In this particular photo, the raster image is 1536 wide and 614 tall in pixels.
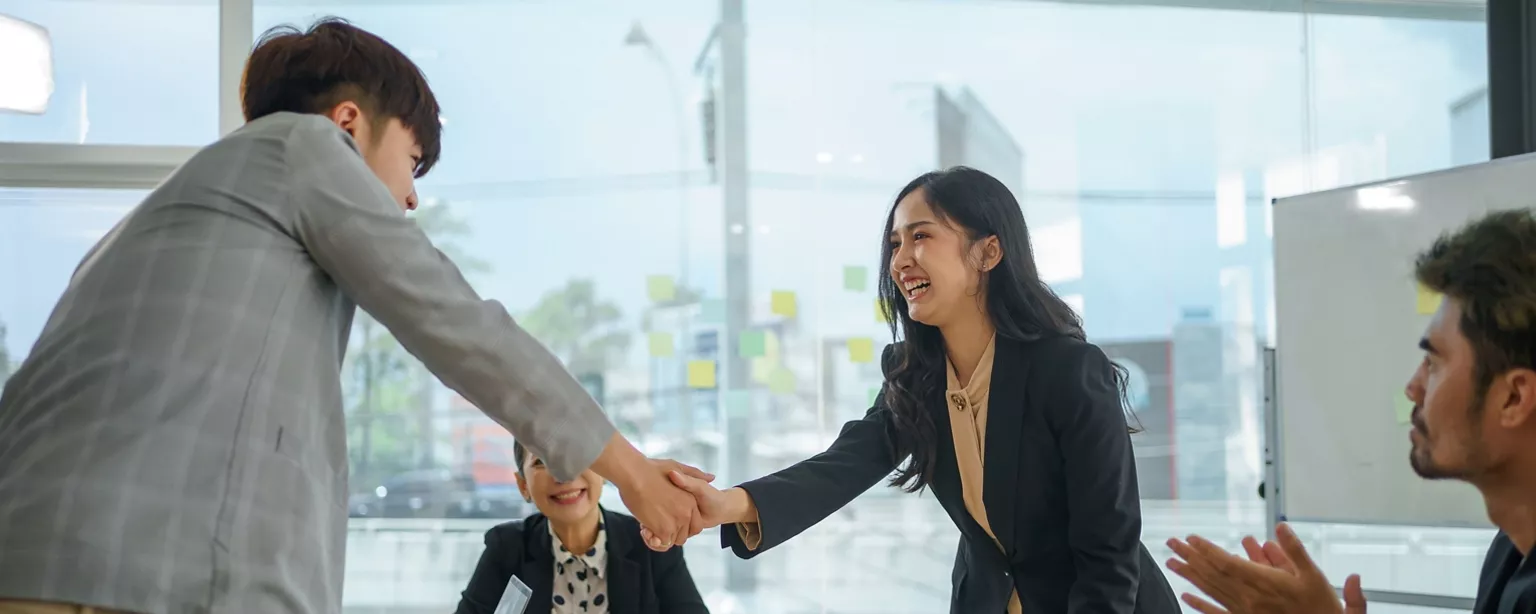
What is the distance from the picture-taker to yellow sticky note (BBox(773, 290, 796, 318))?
14.5ft

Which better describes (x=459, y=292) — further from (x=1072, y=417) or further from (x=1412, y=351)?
(x=1412, y=351)

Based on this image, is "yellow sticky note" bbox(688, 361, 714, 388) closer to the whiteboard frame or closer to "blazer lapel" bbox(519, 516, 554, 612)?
"blazer lapel" bbox(519, 516, 554, 612)

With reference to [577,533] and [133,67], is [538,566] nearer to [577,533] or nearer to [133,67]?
[577,533]

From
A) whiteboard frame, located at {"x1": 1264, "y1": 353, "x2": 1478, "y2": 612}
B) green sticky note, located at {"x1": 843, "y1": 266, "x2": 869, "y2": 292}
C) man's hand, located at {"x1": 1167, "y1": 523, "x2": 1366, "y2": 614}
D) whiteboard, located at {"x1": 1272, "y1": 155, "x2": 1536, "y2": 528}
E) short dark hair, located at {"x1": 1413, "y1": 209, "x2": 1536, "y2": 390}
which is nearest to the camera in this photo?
short dark hair, located at {"x1": 1413, "y1": 209, "x2": 1536, "y2": 390}

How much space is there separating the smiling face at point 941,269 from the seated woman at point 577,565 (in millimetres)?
801

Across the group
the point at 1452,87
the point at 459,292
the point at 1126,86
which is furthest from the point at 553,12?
the point at 1452,87

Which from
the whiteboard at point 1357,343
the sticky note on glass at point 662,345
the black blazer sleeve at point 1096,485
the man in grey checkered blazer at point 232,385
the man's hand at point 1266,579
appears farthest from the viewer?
the sticky note on glass at point 662,345

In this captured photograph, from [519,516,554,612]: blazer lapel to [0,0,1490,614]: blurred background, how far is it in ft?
5.47

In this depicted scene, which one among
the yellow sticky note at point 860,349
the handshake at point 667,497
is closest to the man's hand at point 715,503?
the handshake at point 667,497

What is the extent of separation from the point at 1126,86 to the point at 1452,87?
1.33 m

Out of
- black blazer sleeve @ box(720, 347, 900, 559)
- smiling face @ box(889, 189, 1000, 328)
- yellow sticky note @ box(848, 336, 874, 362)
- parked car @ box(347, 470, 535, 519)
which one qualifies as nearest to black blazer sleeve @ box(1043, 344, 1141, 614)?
smiling face @ box(889, 189, 1000, 328)

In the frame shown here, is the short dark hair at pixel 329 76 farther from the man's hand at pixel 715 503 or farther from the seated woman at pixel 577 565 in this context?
the seated woman at pixel 577 565

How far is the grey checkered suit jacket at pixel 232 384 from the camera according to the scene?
1.10 meters

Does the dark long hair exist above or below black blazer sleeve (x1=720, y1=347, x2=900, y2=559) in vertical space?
above
